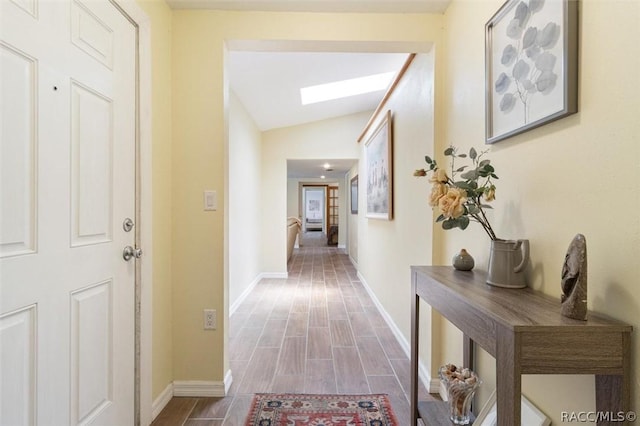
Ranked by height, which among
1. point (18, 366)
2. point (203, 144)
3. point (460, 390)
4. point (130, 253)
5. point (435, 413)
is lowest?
point (435, 413)

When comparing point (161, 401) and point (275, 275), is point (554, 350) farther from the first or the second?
point (275, 275)

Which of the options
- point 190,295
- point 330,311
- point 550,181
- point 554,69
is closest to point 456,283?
point 550,181

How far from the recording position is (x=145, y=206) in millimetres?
1547

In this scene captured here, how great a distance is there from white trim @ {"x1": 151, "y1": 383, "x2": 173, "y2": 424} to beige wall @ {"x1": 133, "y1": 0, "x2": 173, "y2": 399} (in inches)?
1.0

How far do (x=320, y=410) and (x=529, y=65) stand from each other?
1.87m

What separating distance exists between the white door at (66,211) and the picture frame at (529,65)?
5.33 ft

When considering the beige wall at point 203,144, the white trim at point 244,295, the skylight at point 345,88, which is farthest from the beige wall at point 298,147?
the beige wall at point 203,144

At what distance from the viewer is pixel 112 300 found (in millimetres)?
1348

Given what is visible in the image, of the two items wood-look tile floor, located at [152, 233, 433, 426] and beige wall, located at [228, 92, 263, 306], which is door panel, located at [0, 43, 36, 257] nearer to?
wood-look tile floor, located at [152, 233, 433, 426]

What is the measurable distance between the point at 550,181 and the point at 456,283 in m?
0.46

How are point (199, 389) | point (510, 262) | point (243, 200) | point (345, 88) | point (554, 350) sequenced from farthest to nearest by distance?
point (243, 200) → point (345, 88) → point (199, 389) → point (510, 262) → point (554, 350)

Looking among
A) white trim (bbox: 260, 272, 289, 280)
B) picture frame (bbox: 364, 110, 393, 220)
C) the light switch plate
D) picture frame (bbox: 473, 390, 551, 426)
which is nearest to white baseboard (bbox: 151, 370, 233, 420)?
the light switch plate

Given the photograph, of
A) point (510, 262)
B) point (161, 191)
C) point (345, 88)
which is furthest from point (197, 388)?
point (345, 88)

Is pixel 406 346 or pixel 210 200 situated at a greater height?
Answer: pixel 210 200
